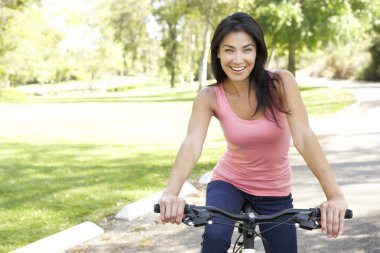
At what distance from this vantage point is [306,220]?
2289 mm

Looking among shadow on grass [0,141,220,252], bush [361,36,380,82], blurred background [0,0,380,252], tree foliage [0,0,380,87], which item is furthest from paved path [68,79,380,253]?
bush [361,36,380,82]

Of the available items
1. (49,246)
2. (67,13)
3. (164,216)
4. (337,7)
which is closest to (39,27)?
(67,13)

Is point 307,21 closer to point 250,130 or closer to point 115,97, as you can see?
point 115,97

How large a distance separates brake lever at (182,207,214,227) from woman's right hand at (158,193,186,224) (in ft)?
0.13

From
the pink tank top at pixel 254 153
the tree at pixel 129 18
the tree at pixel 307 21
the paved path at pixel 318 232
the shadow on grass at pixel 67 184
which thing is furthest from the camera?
the tree at pixel 129 18

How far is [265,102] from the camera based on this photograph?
2.85m

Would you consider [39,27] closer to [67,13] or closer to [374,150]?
[67,13]

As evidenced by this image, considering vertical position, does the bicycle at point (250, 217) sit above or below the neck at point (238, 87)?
below

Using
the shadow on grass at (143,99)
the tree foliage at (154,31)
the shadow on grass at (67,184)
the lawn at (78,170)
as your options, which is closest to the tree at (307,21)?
the tree foliage at (154,31)

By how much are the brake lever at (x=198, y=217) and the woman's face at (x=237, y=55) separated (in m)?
0.81

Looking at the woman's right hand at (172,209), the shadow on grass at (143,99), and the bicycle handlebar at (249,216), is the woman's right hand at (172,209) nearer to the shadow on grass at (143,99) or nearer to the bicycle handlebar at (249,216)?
the bicycle handlebar at (249,216)

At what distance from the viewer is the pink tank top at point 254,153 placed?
286 centimetres

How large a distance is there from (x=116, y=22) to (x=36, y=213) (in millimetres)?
38918

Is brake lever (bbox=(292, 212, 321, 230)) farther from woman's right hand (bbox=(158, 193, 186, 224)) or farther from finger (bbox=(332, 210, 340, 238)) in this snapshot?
woman's right hand (bbox=(158, 193, 186, 224))
